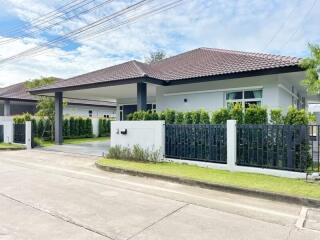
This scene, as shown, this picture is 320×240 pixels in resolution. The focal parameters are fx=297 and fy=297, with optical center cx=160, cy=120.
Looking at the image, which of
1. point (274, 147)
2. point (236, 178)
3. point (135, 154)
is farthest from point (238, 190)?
point (135, 154)

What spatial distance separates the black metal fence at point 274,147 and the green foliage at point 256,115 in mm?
451

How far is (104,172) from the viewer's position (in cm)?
970

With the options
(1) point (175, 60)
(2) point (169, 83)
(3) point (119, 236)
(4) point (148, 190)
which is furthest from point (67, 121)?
(3) point (119, 236)

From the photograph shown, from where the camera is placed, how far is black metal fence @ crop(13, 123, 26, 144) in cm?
1862

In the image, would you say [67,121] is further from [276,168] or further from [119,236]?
[119,236]

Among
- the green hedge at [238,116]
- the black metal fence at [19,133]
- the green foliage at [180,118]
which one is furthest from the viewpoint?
the black metal fence at [19,133]

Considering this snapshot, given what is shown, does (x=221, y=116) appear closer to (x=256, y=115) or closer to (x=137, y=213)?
(x=256, y=115)

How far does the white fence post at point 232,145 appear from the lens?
9.16 metres

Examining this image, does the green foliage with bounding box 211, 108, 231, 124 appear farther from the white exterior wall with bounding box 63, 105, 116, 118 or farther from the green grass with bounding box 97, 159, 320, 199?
the white exterior wall with bounding box 63, 105, 116, 118

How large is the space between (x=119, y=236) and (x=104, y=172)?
5.54 metres

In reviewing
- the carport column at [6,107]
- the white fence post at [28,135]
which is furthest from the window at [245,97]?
the carport column at [6,107]

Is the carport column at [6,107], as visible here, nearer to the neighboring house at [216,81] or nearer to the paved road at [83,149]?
the paved road at [83,149]

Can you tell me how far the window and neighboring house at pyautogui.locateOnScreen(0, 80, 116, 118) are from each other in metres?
16.4

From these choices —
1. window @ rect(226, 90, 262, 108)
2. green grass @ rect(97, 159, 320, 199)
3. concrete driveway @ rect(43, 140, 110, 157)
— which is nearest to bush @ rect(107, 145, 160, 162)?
green grass @ rect(97, 159, 320, 199)
